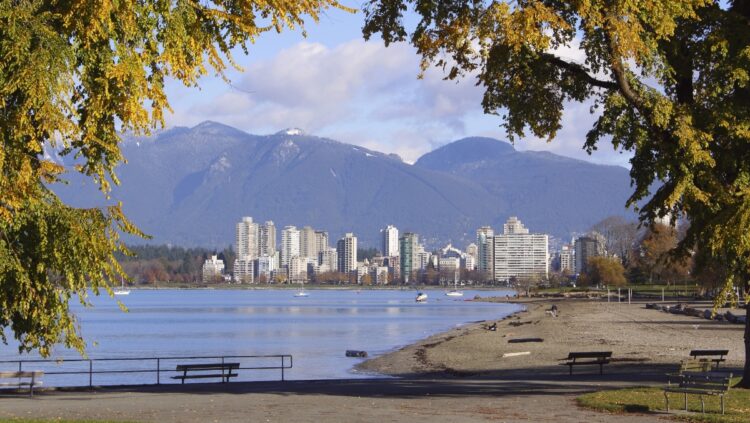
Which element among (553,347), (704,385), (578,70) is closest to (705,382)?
(704,385)

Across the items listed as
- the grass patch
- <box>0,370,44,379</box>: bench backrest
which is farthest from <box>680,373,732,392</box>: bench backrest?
<box>0,370,44,379</box>: bench backrest

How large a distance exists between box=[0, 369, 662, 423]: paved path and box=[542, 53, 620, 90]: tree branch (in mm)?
7025

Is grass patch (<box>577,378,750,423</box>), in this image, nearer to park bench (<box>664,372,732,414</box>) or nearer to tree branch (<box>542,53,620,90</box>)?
park bench (<box>664,372,732,414</box>)

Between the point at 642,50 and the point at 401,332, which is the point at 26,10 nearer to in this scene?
the point at 642,50

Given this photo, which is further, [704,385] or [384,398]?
[384,398]

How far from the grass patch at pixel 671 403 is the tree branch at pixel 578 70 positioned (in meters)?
6.78

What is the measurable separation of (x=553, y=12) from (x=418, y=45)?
300 cm

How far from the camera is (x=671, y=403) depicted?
73.4 feet

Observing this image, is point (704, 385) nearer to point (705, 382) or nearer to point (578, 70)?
point (705, 382)

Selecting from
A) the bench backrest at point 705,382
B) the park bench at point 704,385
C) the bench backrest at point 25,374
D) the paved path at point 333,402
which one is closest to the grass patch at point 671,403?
the park bench at point 704,385

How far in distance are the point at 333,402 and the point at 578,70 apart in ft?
30.2

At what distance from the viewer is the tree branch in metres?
23.3

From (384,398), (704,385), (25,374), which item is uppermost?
(704,385)

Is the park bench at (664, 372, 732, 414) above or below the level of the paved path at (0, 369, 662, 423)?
above
